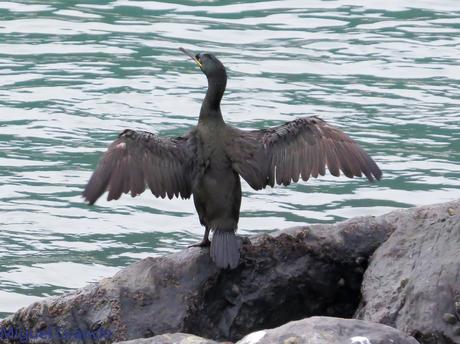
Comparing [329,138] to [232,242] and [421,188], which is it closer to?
[232,242]

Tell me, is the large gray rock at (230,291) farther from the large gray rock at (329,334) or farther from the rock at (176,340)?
the large gray rock at (329,334)

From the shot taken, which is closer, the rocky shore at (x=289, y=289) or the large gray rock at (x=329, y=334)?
the large gray rock at (x=329, y=334)

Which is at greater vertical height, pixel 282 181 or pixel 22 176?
pixel 282 181

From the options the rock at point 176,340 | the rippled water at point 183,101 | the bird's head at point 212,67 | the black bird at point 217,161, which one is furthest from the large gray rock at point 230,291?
the rippled water at point 183,101

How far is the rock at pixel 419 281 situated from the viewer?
6.08 meters

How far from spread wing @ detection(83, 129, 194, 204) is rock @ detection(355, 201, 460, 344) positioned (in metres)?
1.21

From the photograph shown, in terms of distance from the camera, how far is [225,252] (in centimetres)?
668

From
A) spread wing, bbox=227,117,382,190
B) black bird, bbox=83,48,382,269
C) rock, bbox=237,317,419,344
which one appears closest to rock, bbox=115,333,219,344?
rock, bbox=237,317,419,344

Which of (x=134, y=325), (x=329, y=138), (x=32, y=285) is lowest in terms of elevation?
(x=32, y=285)

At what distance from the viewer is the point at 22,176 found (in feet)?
34.1

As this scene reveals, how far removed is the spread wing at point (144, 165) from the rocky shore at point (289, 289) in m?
0.58

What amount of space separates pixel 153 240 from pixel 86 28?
186 inches

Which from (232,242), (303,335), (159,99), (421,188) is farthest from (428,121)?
(303,335)

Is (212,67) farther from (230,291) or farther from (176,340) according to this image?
(176,340)
